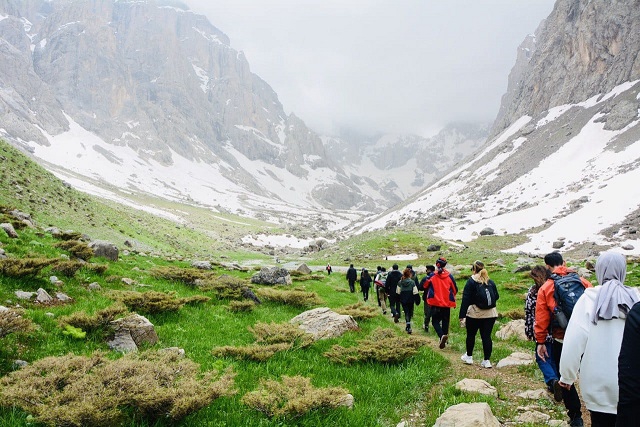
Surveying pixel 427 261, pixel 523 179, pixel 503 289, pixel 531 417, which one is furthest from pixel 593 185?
pixel 531 417

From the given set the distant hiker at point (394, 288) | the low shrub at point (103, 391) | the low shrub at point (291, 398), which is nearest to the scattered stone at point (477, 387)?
the low shrub at point (291, 398)

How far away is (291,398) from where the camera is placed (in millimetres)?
6172

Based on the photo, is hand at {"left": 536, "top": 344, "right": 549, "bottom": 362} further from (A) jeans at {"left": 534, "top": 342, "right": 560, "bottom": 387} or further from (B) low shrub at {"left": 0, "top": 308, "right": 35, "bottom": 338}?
(B) low shrub at {"left": 0, "top": 308, "right": 35, "bottom": 338}

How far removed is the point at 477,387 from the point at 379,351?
247 centimetres

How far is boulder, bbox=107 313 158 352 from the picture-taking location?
8367mm

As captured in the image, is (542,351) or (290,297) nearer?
(542,351)

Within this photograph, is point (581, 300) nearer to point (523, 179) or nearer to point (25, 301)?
point (25, 301)

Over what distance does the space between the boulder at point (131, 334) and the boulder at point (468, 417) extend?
662cm

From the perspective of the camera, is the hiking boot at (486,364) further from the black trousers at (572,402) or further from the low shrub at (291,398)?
the low shrub at (291,398)

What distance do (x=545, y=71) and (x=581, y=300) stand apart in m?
185

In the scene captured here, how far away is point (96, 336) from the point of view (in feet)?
28.3

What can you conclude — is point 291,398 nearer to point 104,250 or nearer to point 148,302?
point 148,302

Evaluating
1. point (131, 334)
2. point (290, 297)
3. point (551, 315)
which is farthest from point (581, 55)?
point (131, 334)

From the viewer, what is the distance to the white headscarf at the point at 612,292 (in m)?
4.96
